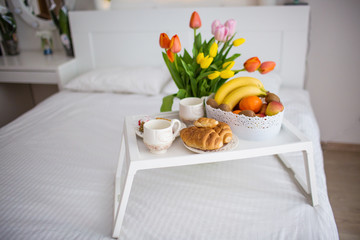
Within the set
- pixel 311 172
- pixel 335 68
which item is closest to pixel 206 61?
pixel 311 172

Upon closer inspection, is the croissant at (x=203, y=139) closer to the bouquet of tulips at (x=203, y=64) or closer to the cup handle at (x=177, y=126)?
the cup handle at (x=177, y=126)

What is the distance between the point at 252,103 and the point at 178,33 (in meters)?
1.44

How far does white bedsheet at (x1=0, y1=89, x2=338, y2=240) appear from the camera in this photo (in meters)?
Answer: 0.93

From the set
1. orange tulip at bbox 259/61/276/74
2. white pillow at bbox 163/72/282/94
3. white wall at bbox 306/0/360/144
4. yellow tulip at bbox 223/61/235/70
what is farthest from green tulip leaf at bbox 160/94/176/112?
white wall at bbox 306/0/360/144

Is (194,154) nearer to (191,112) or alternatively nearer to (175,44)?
(191,112)

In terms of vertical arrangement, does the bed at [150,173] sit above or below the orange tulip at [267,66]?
below

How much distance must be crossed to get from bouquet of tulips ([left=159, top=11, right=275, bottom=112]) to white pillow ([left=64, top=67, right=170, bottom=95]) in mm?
865

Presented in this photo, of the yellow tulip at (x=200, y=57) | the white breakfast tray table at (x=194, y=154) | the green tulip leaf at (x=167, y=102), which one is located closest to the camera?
the white breakfast tray table at (x=194, y=154)

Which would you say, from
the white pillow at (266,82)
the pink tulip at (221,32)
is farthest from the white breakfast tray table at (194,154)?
the white pillow at (266,82)

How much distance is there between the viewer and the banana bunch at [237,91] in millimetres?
1022

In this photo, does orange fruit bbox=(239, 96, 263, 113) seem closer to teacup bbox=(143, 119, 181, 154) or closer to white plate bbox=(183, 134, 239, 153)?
white plate bbox=(183, 134, 239, 153)

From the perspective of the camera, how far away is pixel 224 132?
887 millimetres

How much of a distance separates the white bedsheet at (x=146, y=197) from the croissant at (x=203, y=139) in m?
0.27

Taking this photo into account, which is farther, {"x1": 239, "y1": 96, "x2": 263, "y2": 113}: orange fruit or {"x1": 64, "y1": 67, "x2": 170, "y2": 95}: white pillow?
{"x1": 64, "y1": 67, "x2": 170, "y2": 95}: white pillow
